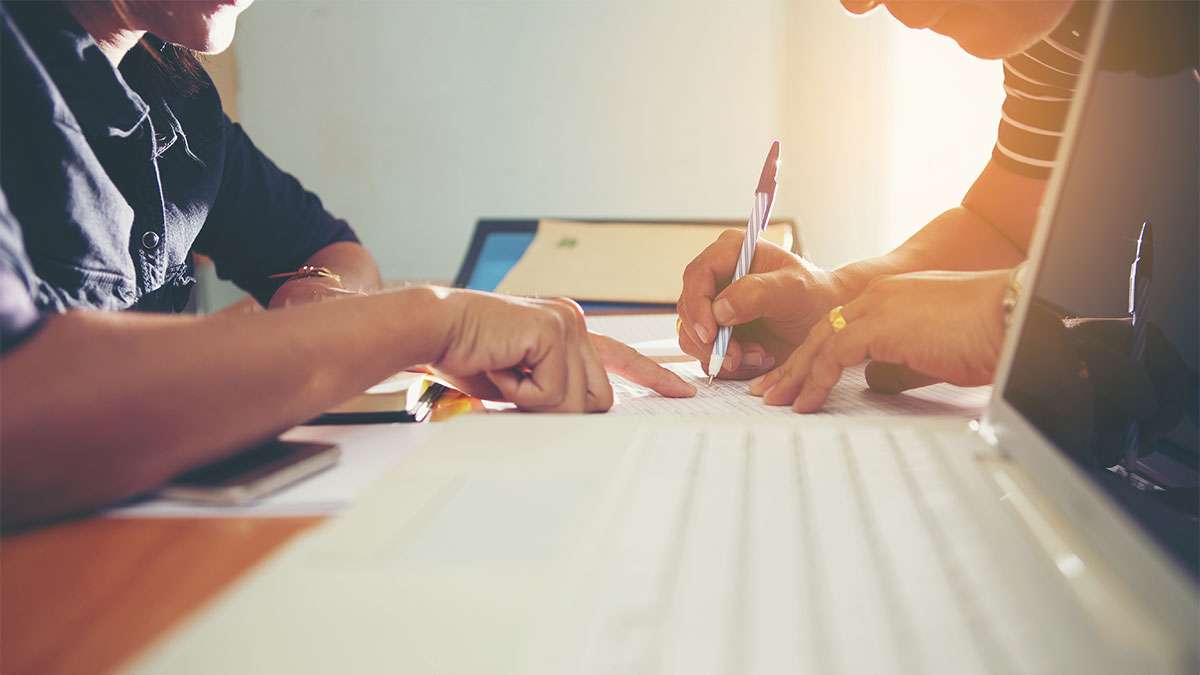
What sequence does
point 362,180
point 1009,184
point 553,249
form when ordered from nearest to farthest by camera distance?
1. point 1009,184
2. point 553,249
3. point 362,180

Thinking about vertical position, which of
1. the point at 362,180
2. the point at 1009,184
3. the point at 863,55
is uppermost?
the point at 863,55

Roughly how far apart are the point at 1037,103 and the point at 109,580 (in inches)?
41.1

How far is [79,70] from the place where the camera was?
0.62m

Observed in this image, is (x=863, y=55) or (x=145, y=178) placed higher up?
(x=863, y=55)

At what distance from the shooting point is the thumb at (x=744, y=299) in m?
0.73

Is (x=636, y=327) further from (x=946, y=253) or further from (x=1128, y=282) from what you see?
(x=1128, y=282)

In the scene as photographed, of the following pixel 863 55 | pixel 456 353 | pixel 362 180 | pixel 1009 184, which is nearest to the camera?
pixel 456 353

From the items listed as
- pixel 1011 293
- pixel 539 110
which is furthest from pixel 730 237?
pixel 539 110

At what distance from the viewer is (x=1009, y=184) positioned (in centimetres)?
95

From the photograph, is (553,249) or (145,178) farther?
(553,249)

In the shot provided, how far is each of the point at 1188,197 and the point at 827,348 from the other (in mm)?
259

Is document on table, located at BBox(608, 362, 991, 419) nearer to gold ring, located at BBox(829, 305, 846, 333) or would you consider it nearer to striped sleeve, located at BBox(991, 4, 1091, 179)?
gold ring, located at BBox(829, 305, 846, 333)

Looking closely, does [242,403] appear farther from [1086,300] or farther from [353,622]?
[1086,300]

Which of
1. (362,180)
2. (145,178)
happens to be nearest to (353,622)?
(145,178)
